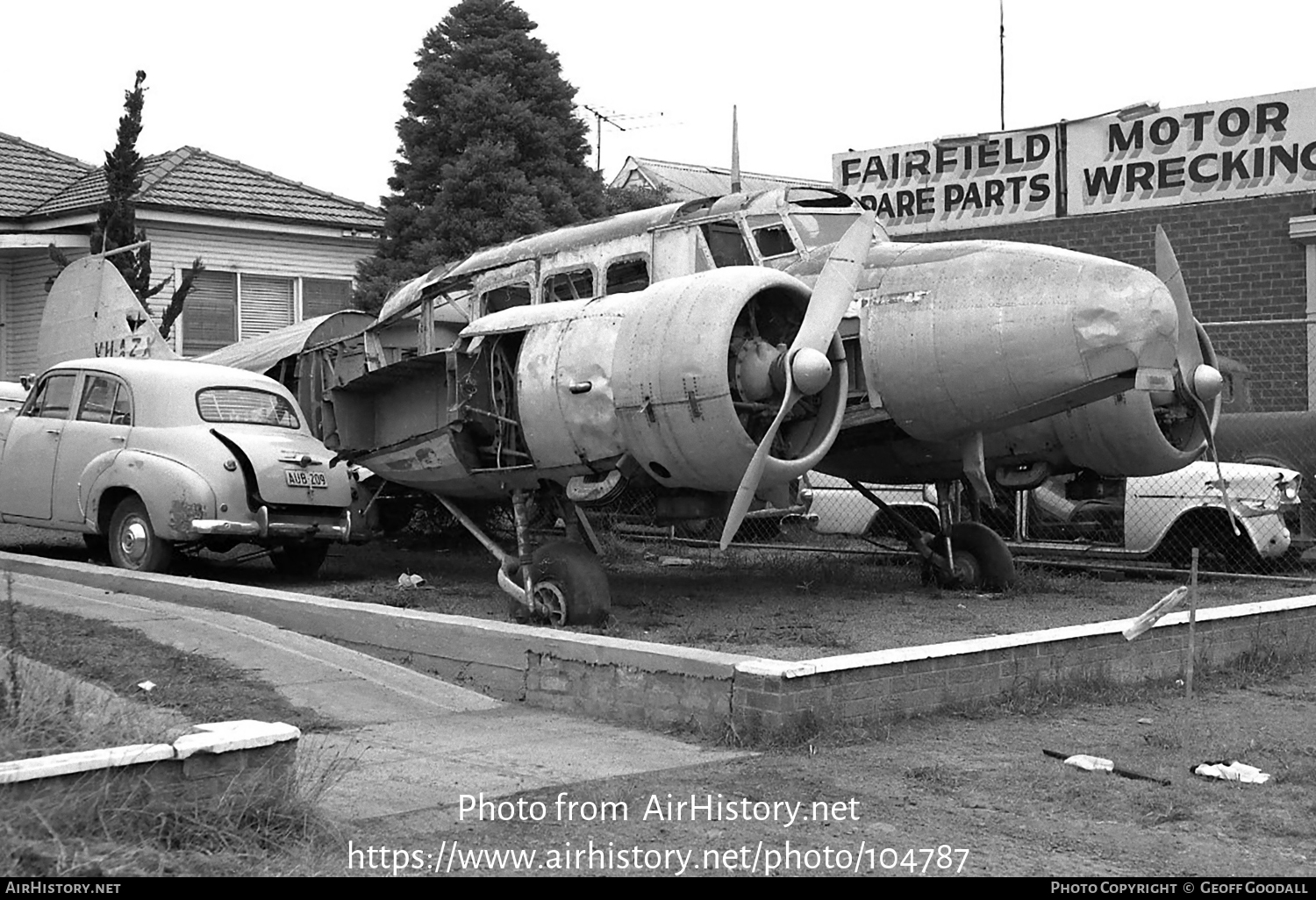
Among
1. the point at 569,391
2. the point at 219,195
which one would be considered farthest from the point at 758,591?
the point at 219,195

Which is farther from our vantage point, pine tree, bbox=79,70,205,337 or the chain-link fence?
pine tree, bbox=79,70,205,337

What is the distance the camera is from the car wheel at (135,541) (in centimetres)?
1345

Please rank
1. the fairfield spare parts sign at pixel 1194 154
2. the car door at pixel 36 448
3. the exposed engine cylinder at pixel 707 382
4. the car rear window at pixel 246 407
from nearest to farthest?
1. the exposed engine cylinder at pixel 707 382
2. the car rear window at pixel 246 407
3. the car door at pixel 36 448
4. the fairfield spare parts sign at pixel 1194 154

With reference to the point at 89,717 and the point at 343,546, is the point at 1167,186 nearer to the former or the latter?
the point at 343,546

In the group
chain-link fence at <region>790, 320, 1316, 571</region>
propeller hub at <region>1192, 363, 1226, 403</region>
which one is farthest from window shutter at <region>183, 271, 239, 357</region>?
propeller hub at <region>1192, 363, 1226, 403</region>

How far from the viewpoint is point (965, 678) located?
8.55 m

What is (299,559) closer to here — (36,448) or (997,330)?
(36,448)

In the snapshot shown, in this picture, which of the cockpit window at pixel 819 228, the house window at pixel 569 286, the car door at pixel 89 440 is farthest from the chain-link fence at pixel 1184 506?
the car door at pixel 89 440

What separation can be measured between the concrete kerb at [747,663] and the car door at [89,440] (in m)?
3.24

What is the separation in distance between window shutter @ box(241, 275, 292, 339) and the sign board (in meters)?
10.1

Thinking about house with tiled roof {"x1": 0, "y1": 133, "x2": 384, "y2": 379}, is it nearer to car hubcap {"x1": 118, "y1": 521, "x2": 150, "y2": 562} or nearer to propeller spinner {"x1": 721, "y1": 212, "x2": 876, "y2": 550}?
car hubcap {"x1": 118, "y1": 521, "x2": 150, "y2": 562}

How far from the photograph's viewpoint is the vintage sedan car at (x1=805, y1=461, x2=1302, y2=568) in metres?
14.3

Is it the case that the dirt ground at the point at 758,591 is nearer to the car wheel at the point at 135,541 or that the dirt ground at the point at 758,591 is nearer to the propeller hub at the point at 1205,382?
the car wheel at the point at 135,541

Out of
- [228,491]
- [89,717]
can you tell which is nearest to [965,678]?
[89,717]
